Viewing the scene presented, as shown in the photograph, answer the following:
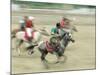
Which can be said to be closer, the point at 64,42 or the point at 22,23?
the point at 22,23

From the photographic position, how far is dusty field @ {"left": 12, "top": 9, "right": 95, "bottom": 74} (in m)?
1.92

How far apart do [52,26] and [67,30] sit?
164mm

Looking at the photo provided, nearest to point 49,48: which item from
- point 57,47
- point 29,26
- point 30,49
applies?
point 57,47

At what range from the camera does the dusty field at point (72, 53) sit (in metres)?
1.92

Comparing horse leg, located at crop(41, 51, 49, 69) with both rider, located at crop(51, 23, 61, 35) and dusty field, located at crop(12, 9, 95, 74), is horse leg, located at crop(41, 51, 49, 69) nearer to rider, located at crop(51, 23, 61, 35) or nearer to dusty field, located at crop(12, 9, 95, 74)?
dusty field, located at crop(12, 9, 95, 74)

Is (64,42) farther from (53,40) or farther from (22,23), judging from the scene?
(22,23)

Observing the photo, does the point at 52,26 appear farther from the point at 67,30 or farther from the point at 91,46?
the point at 91,46

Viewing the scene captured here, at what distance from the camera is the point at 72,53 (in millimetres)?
2092

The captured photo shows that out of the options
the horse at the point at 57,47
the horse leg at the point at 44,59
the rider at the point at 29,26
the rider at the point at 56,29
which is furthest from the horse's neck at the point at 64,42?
the rider at the point at 29,26

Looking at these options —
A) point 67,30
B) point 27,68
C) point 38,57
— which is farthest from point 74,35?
point 27,68

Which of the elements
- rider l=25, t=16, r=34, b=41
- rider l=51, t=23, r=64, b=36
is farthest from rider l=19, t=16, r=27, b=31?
rider l=51, t=23, r=64, b=36

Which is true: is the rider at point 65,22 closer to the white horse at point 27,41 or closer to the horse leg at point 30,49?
the white horse at point 27,41

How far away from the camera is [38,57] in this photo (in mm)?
1978
